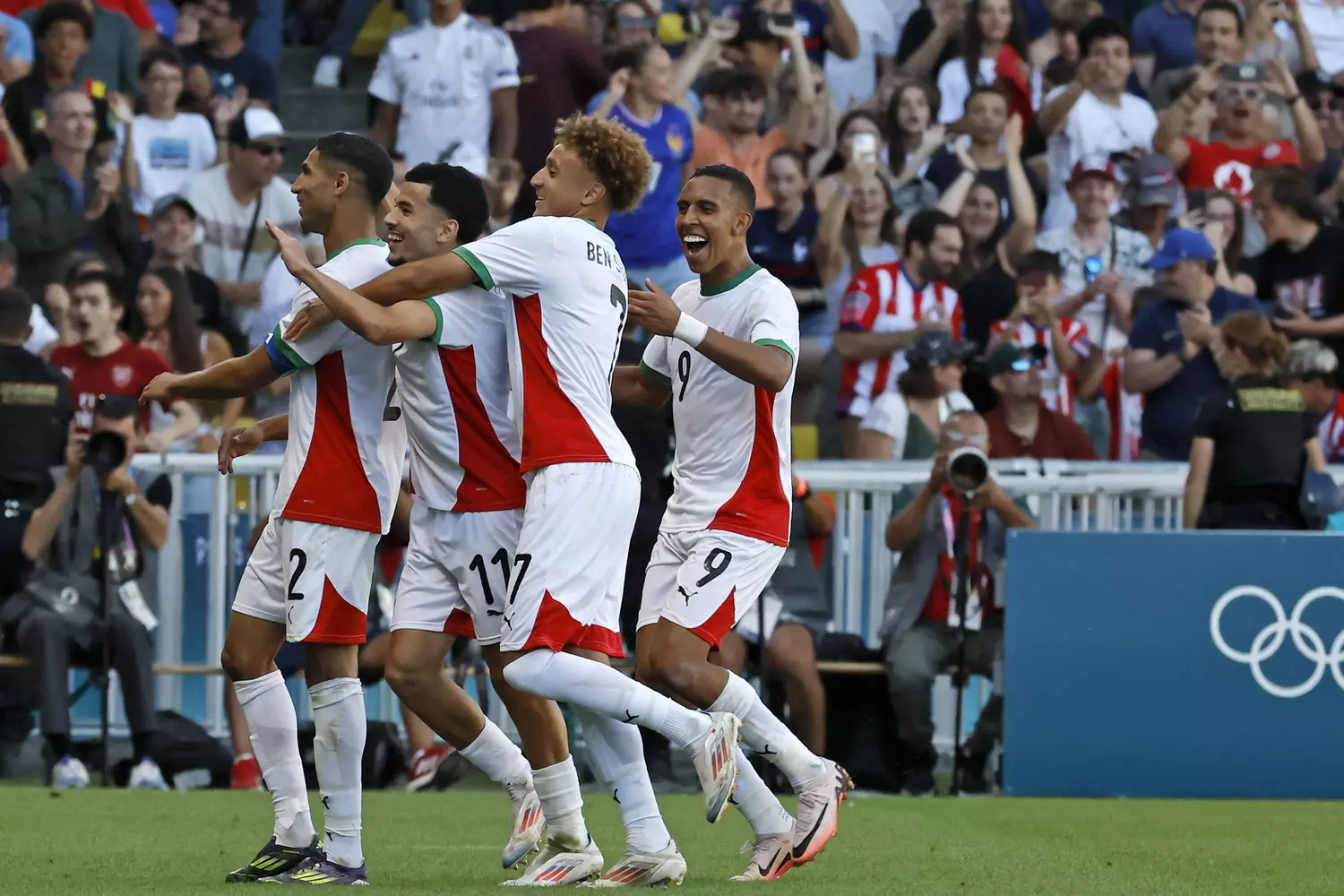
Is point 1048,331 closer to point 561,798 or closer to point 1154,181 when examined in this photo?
point 1154,181

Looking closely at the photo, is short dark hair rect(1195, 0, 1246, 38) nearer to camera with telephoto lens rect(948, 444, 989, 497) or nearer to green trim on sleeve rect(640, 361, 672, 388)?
camera with telephoto lens rect(948, 444, 989, 497)

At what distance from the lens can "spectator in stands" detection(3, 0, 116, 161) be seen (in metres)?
14.1

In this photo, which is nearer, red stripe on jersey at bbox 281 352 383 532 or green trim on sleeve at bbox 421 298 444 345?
green trim on sleeve at bbox 421 298 444 345

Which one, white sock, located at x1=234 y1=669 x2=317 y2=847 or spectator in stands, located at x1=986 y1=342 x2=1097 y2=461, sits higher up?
spectator in stands, located at x1=986 y1=342 x2=1097 y2=461

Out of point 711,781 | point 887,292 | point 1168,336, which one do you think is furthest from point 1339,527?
point 711,781

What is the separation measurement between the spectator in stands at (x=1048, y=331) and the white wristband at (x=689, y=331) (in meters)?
6.75

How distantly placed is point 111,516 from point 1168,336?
6539 millimetres

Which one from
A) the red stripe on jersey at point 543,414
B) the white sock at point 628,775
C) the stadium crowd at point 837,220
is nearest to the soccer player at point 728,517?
the white sock at point 628,775

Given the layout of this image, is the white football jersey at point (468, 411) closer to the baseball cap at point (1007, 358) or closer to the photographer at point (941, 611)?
the photographer at point (941, 611)

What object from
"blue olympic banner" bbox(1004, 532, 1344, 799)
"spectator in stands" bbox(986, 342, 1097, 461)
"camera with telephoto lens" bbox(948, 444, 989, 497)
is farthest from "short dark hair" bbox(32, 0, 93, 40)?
"blue olympic banner" bbox(1004, 532, 1344, 799)

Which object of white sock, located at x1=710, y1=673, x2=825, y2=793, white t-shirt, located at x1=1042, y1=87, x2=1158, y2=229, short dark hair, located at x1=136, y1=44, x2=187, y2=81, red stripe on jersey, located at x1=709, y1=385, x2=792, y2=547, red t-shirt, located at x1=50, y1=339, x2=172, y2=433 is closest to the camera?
white sock, located at x1=710, y1=673, x2=825, y2=793

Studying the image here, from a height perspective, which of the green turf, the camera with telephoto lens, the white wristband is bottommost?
the green turf

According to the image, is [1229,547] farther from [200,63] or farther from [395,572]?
[200,63]

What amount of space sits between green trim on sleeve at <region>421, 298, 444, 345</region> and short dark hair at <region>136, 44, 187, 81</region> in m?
8.36
